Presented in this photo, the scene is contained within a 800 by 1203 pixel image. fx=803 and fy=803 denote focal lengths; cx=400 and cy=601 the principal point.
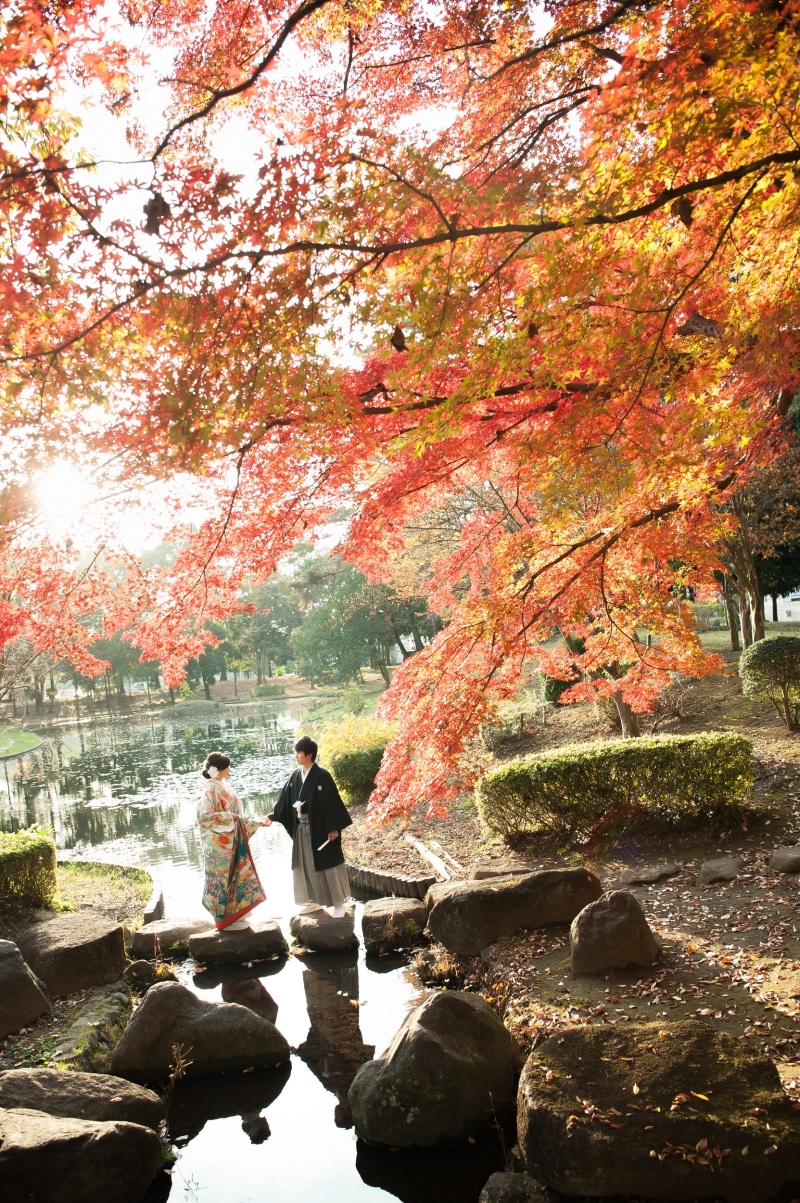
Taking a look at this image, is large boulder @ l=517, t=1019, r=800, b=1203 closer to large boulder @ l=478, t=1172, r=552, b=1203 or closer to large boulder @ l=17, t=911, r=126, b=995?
large boulder @ l=478, t=1172, r=552, b=1203

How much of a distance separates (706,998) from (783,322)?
412 cm

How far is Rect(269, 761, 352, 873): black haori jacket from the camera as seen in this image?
800 centimetres

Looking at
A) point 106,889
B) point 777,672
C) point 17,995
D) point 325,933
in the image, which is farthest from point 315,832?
point 777,672

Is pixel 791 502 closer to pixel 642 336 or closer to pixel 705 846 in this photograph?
→ pixel 705 846

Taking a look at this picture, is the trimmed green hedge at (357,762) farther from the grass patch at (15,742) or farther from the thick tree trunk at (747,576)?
the grass patch at (15,742)

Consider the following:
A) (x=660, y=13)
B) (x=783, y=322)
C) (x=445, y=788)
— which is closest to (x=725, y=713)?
(x=445, y=788)

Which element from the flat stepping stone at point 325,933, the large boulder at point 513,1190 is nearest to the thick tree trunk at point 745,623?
the flat stepping stone at point 325,933

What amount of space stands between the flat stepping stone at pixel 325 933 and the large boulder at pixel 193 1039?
1.94 m

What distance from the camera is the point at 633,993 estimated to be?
5000mm

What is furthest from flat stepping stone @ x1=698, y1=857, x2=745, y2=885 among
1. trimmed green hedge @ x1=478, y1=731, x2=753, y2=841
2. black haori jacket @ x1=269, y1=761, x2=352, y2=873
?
black haori jacket @ x1=269, y1=761, x2=352, y2=873

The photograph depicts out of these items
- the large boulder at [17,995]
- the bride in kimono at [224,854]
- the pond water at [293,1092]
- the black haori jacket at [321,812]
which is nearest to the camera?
the pond water at [293,1092]

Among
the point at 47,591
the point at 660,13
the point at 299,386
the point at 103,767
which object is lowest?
the point at 103,767

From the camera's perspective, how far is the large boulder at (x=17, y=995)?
5.59m

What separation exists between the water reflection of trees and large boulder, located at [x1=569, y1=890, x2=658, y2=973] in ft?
25.7
